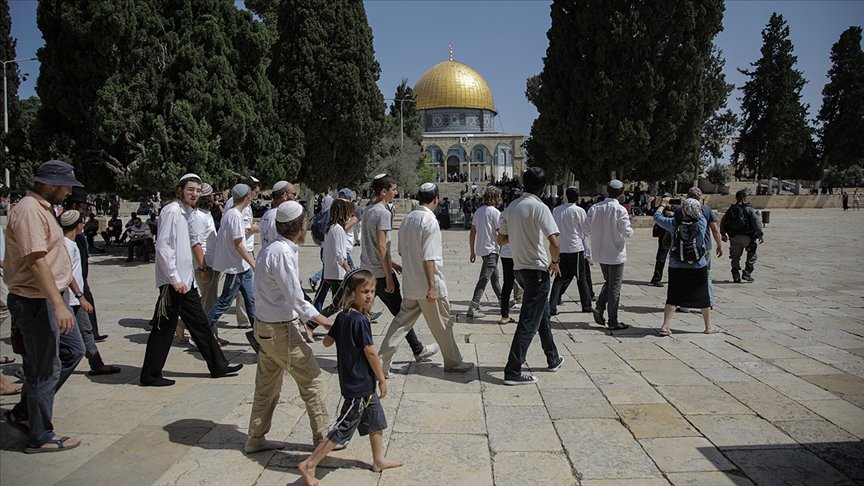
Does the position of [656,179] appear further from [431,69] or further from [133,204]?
[431,69]

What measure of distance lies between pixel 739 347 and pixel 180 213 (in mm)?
5709

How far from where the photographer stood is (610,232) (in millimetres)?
7188

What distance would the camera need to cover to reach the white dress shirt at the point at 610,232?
7098 millimetres

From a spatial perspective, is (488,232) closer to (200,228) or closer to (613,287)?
(613,287)

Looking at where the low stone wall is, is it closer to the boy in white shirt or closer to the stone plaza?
the stone plaza

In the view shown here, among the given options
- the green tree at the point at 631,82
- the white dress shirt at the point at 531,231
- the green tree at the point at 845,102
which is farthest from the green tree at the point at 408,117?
the white dress shirt at the point at 531,231

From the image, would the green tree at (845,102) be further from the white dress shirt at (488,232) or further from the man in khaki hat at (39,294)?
the man in khaki hat at (39,294)

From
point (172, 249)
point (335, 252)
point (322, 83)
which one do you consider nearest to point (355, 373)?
point (172, 249)

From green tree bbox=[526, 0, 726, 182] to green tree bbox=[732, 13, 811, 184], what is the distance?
1880 centimetres

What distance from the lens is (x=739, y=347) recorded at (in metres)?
6.28

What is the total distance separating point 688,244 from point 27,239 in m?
6.12

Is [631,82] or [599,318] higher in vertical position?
[631,82]

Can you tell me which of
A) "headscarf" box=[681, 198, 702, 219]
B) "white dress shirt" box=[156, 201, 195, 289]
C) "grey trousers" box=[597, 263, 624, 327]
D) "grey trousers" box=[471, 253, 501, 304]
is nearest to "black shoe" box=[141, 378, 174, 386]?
"white dress shirt" box=[156, 201, 195, 289]

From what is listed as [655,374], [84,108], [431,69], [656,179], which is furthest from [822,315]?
[431,69]
